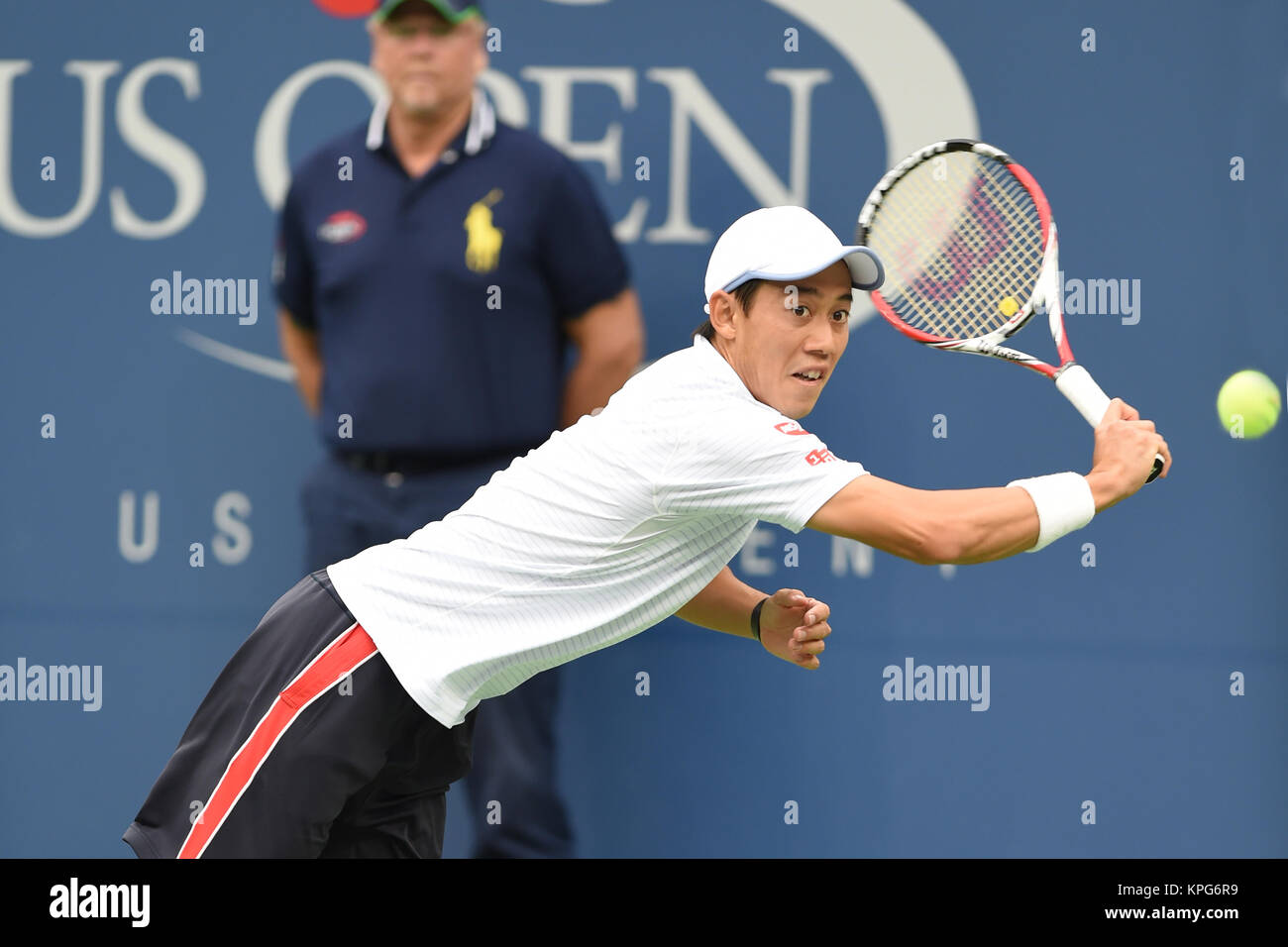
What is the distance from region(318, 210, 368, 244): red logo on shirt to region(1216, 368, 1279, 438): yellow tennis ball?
209cm

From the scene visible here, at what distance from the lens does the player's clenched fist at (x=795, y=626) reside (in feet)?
8.29

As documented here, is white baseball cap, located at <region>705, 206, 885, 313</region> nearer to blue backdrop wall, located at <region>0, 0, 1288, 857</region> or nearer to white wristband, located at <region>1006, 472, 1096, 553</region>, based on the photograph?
white wristband, located at <region>1006, 472, 1096, 553</region>

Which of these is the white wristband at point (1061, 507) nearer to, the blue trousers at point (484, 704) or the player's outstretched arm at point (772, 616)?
the player's outstretched arm at point (772, 616)

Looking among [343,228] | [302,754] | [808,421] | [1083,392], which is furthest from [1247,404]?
[302,754]

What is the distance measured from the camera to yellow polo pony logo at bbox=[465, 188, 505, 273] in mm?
3744

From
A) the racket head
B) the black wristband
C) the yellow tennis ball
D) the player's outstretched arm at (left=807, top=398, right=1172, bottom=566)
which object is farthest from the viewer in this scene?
the yellow tennis ball

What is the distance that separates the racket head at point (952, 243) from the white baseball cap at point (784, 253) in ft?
1.18

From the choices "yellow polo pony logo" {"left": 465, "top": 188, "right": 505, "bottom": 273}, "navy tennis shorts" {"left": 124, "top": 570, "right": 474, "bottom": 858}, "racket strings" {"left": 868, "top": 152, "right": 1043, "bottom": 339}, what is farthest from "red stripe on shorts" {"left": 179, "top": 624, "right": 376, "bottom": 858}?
"yellow polo pony logo" {"left": 465, "top": 188, "right": 505, "bottom": 273}

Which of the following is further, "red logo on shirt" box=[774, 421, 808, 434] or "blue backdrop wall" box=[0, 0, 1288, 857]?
"blue backdrop wall" box=[0, 0, 1288, 857]

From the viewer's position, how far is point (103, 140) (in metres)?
3.95

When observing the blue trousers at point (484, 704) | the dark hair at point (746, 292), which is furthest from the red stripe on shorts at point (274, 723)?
the blue trousers at point (484, 704)

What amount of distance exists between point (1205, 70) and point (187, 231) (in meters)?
2.57

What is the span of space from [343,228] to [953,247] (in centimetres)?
157
